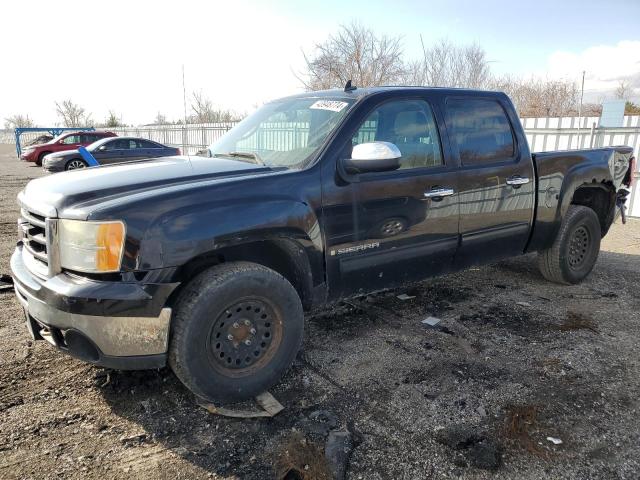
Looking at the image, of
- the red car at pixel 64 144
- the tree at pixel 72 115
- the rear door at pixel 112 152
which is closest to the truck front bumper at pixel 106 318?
the rear door at pixel 112 152

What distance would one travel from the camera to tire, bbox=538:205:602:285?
500cm

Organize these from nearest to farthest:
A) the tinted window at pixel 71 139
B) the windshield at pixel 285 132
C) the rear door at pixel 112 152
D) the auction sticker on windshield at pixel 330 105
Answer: the windshield at pixel 285 132
the auction sticker on windshield at pixel 330 105
the rear door at pixel 112 152
the tinted window at pixel 71 139

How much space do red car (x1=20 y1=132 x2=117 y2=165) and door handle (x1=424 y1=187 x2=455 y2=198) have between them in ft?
68.4

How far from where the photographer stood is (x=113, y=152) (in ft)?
55.9

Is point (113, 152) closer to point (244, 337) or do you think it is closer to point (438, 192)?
point (438, 192)

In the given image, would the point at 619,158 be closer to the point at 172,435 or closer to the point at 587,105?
the point at 172,435

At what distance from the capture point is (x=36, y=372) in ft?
10.8

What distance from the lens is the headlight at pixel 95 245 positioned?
2.47 meters

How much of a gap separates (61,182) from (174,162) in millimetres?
811

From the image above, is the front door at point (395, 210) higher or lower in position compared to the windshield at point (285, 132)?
lower

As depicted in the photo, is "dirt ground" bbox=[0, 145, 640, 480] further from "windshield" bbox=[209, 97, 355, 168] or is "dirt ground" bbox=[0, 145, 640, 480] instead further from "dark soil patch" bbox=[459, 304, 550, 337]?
"windshield" bbox=[209, 97, 355, 168]

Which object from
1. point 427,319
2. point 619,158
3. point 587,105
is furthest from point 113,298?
point 587,105

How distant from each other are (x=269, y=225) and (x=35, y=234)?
1.40 meters

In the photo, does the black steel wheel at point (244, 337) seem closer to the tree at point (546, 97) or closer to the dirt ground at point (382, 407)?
the dirt ground at point (382, 407)
